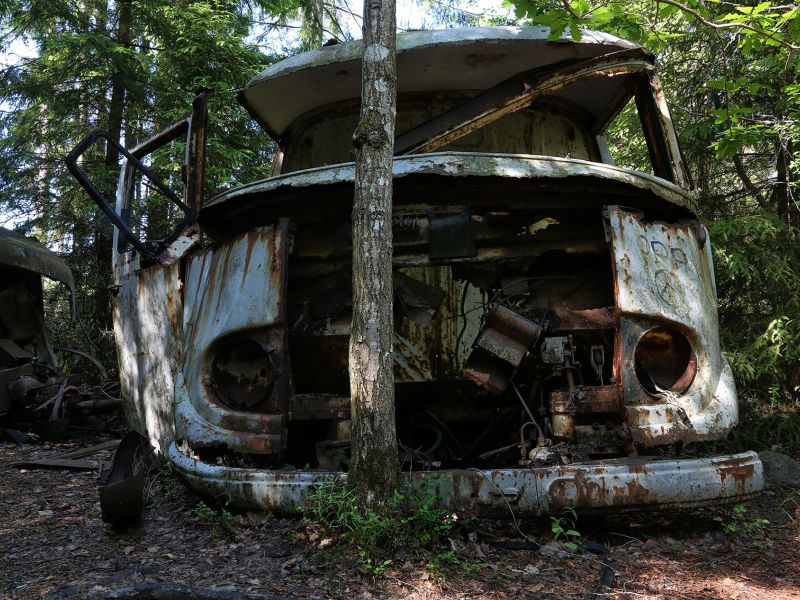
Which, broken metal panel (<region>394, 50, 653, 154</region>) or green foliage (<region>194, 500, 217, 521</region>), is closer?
green foliage (<region>194, 500, 217, 521</region>)

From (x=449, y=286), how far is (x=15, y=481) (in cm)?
331

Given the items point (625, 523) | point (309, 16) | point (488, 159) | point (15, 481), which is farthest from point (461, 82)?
point (309, 16)

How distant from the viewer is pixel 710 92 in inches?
322

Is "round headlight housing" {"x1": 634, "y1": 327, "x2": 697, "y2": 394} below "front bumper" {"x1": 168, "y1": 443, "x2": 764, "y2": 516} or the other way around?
the other way around

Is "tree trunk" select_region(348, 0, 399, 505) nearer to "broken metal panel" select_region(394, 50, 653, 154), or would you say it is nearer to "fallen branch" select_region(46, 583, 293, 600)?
"fallen branch" select_region(46, 583, 293, 600)

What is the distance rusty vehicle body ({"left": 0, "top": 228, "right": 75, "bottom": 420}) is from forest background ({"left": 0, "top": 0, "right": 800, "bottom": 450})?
164cm

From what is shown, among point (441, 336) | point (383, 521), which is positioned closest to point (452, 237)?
point (441, 336)

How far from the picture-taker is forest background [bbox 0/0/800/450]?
694 centimetres

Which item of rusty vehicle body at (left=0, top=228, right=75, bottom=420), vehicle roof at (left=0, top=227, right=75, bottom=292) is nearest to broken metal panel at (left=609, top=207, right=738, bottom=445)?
rusty vehicle body at (left=0, top=228, right=75, bottom=420)

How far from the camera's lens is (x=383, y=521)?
2680 millimetres

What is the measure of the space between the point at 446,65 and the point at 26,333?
620 cm

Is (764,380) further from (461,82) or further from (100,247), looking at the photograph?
(100,247)

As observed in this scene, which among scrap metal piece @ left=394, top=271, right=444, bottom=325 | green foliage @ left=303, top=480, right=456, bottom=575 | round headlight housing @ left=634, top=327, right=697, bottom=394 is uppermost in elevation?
scrap metal piece @ left=394, top=271, right=444, bottom=325

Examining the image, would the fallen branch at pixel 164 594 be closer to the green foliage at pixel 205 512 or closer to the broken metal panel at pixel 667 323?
the green foliage at pixel 205 512
